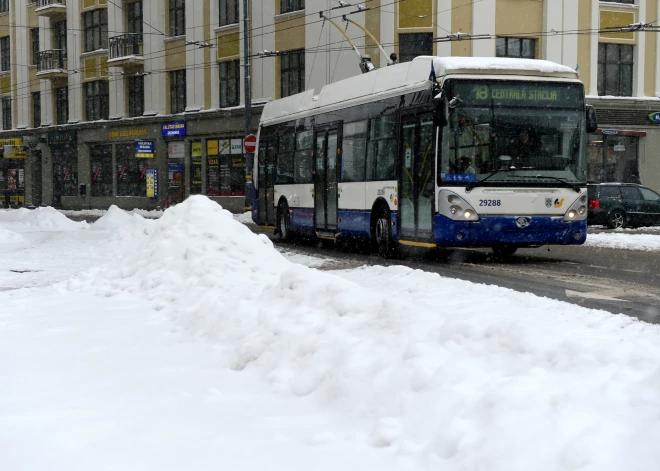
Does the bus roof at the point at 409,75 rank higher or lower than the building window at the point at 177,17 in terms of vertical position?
lower

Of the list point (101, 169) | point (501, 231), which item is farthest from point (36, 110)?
point (501, 231)

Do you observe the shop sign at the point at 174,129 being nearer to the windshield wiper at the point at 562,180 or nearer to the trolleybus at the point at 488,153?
the trolleybus at the point at 488,153

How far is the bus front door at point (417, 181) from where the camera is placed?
1477 centimetres

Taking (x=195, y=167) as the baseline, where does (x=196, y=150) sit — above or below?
above

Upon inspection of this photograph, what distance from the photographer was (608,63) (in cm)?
3462

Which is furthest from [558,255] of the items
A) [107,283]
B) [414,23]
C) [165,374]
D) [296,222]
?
[414,23]

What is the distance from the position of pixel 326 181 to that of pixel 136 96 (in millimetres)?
30157

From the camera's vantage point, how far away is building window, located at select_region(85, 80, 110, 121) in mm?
49344

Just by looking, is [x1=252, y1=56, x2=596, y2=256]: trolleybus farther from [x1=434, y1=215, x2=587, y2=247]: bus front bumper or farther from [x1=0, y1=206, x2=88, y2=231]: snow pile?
[x1=0, y1=206, x2=88, y2=231]: snow pile

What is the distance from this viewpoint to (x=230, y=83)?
1634 inches

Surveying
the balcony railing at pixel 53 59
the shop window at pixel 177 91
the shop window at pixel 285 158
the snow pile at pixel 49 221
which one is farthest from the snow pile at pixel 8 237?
the balcony railing at pixel 53 59

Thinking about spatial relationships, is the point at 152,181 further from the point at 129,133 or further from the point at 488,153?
the point at 488,153

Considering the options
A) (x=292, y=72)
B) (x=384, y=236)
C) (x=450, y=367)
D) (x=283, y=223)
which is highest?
(x=292, y=72)

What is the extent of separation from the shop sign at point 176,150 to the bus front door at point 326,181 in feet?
83.2
